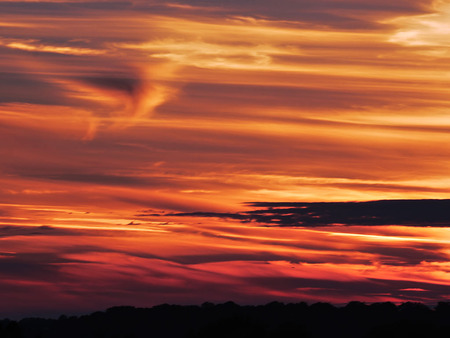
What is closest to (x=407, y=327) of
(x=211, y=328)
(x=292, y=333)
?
(x=292, y=333)

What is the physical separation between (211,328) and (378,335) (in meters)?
27.6

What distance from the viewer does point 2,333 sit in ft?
497

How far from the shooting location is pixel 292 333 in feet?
513

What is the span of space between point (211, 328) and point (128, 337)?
13282 mm

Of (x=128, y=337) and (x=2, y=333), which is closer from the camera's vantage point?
(x=2, y=333)

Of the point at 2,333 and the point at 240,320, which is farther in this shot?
the point at 240,320

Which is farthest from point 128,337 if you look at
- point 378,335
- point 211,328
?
point 378,335

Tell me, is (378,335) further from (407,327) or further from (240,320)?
(240,320)

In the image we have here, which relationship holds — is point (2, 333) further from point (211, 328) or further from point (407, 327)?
point (407, 327)

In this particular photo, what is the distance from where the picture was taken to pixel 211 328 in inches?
6658

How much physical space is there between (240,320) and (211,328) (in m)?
5.57

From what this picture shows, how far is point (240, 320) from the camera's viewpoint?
166125mm

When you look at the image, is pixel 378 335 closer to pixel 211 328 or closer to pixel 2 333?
pixel 211 328

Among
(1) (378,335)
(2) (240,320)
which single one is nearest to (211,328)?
(2) (240,320)
